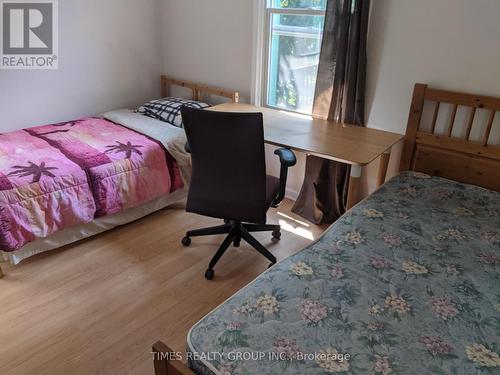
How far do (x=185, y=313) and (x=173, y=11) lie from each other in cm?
275

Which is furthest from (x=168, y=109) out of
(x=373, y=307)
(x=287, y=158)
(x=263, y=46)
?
(x=373, y=307)

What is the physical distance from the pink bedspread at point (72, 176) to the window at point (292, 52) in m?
1.01

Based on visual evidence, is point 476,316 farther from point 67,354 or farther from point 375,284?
point 67,354

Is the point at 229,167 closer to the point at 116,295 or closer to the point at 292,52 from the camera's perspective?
the point at 116,295

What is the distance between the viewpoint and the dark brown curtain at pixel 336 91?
98.0 inches

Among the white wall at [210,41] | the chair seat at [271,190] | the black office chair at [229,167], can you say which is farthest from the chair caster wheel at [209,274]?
the white wall at [210,41]

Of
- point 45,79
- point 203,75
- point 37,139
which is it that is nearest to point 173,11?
point 203,75

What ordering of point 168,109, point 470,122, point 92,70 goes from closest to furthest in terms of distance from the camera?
point 470,122 → point 168,109 → point 92,70

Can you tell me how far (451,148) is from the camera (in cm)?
240

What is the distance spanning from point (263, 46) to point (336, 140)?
43.9 inches

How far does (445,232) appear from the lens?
1.82m

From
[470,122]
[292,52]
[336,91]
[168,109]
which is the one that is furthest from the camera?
[168,109]

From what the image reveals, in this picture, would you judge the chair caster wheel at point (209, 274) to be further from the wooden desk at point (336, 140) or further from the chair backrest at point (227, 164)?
the wooden desk at point (336, 140)

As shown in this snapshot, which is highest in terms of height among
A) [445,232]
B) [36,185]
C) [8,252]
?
[445,232]
